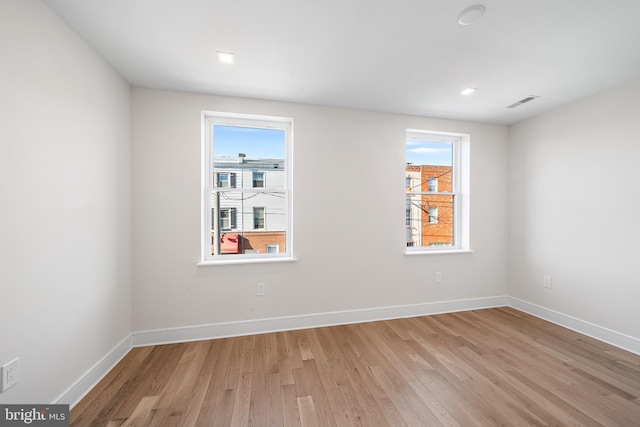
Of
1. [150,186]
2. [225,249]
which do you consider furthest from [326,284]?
[150,186]

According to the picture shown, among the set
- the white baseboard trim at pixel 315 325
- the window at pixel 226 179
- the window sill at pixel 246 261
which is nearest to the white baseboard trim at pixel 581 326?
the white baseboard trim at pixel 315 325

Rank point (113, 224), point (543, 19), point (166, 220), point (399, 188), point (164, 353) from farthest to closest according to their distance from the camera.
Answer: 1. point (399, 188)
2. point (166, 220)
3. point (164, 353)
4. point (113, 224)
5. point (543, 19)

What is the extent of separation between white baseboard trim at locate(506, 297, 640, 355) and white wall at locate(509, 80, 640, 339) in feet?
0.17

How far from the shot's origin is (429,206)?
3.33 m

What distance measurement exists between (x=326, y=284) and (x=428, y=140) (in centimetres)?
238

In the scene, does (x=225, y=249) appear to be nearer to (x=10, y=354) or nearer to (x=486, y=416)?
(x=10, y=354)

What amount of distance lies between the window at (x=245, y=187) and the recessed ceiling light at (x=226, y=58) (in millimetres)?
659

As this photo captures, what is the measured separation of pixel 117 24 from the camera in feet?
5.06

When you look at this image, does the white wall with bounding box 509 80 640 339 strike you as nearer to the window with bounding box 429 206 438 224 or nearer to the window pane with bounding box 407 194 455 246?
the window pane with bounding box 407 194 455 246

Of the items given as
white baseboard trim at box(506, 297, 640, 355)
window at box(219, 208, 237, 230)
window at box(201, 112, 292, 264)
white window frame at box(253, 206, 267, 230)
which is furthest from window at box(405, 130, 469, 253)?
window at box(219, 208, 237, 230)

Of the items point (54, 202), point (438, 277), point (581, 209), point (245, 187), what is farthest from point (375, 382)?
point (581, 209)

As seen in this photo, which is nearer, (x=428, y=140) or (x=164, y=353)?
(x=164, y=353)

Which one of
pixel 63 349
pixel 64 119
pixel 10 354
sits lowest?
pixel 63 349

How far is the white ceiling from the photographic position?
1.42 m
